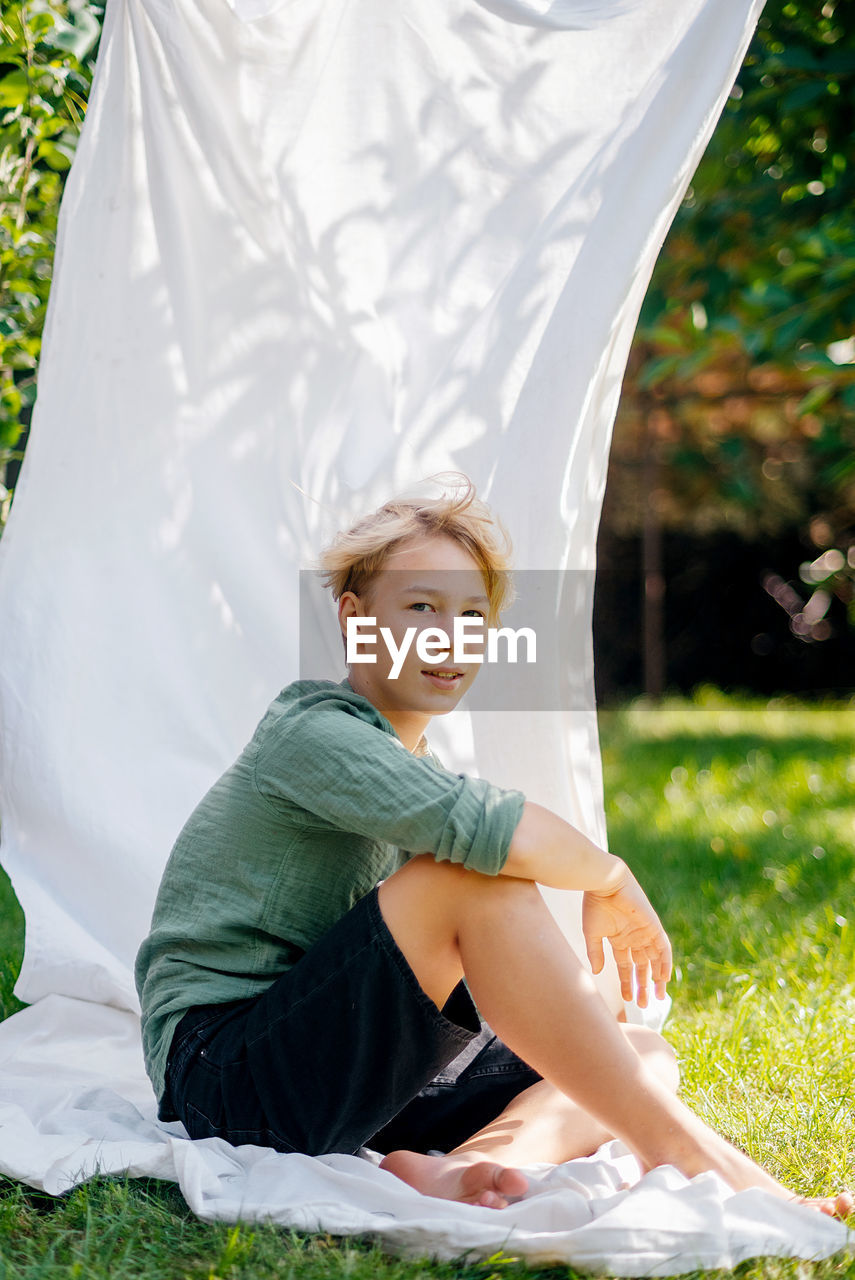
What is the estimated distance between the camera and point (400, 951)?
→ 127 centimetres

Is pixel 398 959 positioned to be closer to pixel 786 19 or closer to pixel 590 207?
pixel 590 207

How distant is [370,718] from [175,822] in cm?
76

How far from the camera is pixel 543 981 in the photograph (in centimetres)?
127

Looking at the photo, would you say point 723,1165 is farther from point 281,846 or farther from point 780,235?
point 780,235

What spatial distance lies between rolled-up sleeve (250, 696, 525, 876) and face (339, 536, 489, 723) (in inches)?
4.8

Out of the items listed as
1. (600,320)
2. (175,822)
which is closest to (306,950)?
(175,822)

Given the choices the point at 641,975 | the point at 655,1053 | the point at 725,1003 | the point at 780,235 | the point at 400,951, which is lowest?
the point at 725,1003

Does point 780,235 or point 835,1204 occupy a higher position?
point 780,235

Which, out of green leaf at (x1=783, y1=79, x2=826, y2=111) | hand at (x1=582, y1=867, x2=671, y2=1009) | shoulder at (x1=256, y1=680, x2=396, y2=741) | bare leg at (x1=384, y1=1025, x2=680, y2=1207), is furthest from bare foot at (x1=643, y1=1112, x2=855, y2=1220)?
green leaf at (x1=783, y1=79, x2=826, y2=111)

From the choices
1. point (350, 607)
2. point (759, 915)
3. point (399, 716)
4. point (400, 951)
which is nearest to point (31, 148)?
point (350, 607)

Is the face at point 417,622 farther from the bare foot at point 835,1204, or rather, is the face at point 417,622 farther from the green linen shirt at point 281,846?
the bare foot at point 835,1204

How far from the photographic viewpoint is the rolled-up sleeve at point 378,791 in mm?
1257

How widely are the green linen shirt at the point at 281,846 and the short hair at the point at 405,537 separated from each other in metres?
0.17

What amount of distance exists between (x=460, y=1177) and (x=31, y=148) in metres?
1.66
